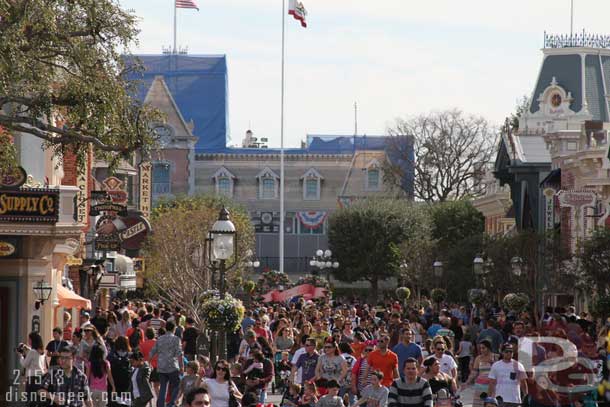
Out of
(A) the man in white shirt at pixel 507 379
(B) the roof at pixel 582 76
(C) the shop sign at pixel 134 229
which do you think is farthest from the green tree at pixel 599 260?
(B) the roof at pixel 582 76

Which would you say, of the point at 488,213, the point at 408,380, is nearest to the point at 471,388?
the point at 408,380

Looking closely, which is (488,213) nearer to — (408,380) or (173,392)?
(173,392)

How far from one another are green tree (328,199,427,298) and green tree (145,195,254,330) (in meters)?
22.3

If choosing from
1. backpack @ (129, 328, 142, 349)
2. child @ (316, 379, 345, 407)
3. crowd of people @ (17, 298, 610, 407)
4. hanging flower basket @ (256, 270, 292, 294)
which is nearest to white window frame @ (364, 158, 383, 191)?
hanging flower basket @ (256, 270, 292, 294)

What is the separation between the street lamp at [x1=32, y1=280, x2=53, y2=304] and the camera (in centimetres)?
3123

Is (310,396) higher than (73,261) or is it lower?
lower

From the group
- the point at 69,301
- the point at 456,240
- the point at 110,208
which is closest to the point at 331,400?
the point at 69,301

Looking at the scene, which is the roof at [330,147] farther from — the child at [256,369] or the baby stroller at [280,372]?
the child at [256,369]

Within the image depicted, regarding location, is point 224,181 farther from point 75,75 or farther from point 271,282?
point 75,75

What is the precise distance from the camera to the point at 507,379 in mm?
21391

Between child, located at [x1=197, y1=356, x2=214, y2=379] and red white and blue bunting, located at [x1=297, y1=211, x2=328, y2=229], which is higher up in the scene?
red white and blue bunting, located at [x1=297, y1=211, x2=328, y2=229]

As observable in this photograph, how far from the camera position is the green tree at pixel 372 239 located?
302 ft

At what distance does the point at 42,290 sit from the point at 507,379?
1244 cm

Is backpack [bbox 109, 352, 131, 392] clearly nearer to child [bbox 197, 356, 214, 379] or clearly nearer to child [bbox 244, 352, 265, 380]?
child [bbox 244, 352, 265, 380]
